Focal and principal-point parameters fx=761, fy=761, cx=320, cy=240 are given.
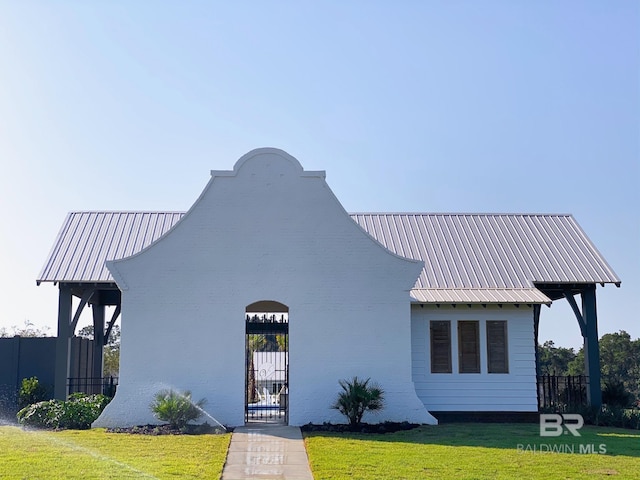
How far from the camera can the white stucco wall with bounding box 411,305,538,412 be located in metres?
20.9

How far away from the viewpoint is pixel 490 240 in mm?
24469

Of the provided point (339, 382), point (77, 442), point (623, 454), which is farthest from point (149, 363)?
point (623, 454)

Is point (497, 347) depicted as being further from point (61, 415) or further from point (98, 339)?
point (98, 339)

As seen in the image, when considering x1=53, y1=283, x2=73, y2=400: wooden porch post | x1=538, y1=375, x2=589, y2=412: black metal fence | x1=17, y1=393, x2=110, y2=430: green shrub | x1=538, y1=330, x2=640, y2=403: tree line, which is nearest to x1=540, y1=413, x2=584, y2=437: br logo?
x1=538, y1=375, x2=589, y2=412: black metal fence

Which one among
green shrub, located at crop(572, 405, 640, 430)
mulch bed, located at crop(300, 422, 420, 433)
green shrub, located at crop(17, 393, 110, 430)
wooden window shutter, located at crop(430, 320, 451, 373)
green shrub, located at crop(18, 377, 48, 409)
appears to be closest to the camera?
mulch bed, located at crop(300, 422, 420, 433)

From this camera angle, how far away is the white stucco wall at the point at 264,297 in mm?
19062

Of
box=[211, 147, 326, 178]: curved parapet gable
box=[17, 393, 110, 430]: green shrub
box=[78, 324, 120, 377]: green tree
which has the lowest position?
box=[17, 393, 110, 430]: green shrub

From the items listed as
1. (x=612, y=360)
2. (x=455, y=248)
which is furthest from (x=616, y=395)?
(x=612, y=360)

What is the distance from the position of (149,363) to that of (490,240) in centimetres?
1157

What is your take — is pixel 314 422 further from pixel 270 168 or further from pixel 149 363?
pixel 270 168

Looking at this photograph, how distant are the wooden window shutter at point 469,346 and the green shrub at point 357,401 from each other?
11.4 ft

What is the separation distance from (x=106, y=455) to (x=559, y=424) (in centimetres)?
1176

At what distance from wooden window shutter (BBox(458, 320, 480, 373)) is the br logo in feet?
7.34

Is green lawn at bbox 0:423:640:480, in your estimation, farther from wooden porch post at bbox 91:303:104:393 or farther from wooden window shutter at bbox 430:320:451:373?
wooden porch post at bbox 91:303:104:393
